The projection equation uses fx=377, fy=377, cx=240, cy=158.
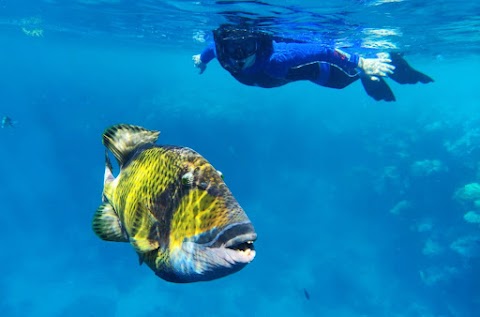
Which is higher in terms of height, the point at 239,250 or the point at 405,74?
the point at 405,74

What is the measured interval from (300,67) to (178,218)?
5102mm

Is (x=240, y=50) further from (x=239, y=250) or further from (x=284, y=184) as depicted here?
(x=284, y=184)

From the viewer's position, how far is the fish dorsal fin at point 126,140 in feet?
6.27

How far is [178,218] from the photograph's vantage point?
143 centimetres

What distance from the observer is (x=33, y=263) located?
30406mm

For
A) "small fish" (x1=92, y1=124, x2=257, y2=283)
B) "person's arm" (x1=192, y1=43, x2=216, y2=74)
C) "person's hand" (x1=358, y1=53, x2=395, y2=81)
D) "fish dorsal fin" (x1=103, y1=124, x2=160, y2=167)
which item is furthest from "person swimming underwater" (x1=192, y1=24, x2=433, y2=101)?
"small fish" (x1=92, y1=124, x2=257, y2=283)

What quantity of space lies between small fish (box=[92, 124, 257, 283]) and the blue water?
1068 cm

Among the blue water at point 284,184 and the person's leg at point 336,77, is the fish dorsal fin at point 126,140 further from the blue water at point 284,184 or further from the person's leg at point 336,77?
the blue water at point 284,184

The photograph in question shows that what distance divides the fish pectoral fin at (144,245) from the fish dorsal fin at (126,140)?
0.55 m

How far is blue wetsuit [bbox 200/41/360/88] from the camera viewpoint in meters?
6.01

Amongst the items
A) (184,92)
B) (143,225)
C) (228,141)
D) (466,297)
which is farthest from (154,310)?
(143,225)

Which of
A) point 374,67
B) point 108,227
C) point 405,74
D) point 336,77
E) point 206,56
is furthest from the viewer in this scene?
point 405,74

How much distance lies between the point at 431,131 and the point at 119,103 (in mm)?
34334

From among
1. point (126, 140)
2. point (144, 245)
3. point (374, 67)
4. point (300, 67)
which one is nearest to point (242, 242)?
point (144, 245)
